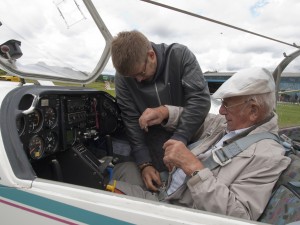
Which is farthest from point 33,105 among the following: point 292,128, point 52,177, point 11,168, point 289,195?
point 292,128

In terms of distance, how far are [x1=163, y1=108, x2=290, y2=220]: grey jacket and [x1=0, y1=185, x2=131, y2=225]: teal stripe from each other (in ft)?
1.27

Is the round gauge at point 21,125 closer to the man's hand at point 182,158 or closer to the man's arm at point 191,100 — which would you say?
the man's hand at point 182,158

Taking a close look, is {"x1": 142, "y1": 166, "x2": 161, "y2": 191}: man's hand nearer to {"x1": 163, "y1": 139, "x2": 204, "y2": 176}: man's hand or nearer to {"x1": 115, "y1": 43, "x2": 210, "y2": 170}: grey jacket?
{"x1": 115, "y1": 43, "x2": 210, "y2": 170}: grey jacket

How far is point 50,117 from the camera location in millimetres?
1890

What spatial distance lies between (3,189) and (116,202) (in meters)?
0.56

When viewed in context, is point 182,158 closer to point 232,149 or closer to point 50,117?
point 232,149

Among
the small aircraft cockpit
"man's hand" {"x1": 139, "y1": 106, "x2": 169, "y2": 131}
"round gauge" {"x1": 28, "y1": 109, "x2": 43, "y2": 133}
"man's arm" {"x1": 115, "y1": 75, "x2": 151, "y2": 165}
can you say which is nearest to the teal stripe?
the small aircraft cockpit

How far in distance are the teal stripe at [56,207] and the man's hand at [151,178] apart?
90 centimetres

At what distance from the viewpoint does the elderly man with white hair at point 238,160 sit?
1247 mm

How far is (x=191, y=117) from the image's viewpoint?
1993 mm

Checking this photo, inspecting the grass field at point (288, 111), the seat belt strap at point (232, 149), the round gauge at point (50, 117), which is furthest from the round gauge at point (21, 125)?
the grass field at point (288, 111)

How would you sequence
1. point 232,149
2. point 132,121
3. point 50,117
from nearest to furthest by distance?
point 232,149 → point 50,117 → point 132,121

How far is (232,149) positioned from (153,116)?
25.9 inches

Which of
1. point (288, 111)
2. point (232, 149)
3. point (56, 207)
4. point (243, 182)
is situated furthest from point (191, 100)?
point (288, 111)
